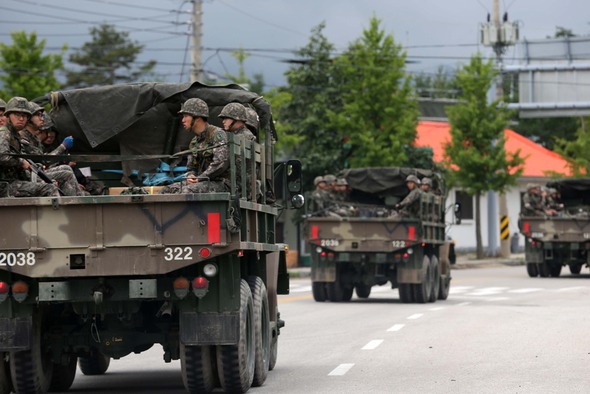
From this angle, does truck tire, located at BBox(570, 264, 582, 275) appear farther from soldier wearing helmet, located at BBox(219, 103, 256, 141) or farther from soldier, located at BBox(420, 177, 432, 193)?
soldier wearing helmet, located at BBox(219, 103, 256, 141)

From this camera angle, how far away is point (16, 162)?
11.1 m

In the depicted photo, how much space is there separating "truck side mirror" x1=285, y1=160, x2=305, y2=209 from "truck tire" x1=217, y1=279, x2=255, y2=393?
122 inches

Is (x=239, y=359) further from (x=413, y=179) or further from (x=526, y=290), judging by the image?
(x=526, y=290)

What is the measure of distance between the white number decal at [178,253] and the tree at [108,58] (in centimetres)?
9256

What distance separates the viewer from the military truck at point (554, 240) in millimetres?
36719

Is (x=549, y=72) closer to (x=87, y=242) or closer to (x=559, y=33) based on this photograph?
(x=87, y=242)

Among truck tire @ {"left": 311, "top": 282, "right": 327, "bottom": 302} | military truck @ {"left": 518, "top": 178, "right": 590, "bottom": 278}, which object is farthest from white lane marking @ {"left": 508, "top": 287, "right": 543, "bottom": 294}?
truck tire @ {"left": 311, "top": 282, "right": 327, "bottom": 302}

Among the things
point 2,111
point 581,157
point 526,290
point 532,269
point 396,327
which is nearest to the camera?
point 2,111

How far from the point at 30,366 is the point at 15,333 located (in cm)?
51

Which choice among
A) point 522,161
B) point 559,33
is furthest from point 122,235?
point 559,33

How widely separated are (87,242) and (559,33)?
9809cm

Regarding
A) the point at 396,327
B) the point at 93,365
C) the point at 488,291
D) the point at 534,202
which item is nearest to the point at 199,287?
the point at 93,365

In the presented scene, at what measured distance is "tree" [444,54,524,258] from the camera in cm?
5194

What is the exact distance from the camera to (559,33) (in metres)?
105
